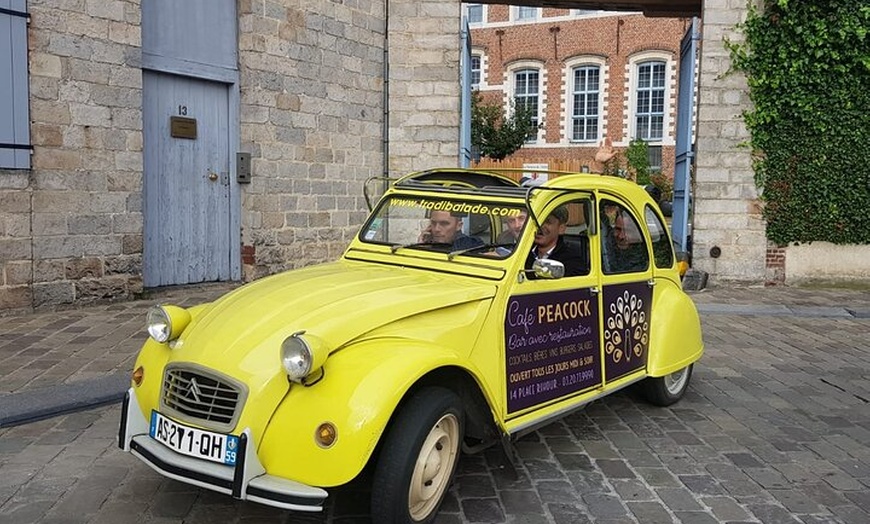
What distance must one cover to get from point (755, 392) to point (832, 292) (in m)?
6.41

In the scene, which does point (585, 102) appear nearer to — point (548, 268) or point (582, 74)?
point (582, 74)

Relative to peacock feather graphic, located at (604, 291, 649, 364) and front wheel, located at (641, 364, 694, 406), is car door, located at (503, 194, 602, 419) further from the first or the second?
front wheel, located at (641, 364, 694, 406)

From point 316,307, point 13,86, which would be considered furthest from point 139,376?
point 13,86

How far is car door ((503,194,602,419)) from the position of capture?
12.9 ft

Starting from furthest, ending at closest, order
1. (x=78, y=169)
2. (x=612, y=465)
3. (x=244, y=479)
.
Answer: (x=78, y=169) < (x=612, y=465) < (x=244, y=479)

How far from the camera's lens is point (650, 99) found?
3234 centimetres

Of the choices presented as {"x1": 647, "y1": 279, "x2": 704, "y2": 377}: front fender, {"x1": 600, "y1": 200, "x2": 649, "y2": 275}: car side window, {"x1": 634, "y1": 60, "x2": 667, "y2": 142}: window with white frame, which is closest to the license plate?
{"x1": 600, "y1": 200, "x2": 649, "y2": 275}: car side window

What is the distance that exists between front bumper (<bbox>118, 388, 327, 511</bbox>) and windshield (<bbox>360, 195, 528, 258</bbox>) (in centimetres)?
167

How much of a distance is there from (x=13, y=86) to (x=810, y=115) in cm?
1051

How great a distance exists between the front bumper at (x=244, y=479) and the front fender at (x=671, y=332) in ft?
9.35

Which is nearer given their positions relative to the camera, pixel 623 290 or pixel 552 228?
pixel 552 228

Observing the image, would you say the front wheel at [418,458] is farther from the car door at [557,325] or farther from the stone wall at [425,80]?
the stone wall at [425,80]

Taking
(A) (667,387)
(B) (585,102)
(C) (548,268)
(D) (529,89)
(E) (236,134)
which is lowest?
(A) (667,387)

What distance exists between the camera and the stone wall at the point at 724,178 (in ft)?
37.6
